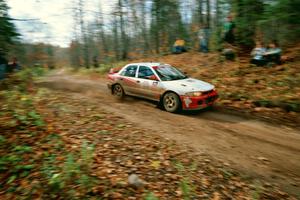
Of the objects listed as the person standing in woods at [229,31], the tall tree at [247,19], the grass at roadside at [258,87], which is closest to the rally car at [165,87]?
the grass at roadside at [258,87]

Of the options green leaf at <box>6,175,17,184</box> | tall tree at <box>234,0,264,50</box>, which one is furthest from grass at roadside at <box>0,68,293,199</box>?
tall tree at <box>234,0,264,50</box>

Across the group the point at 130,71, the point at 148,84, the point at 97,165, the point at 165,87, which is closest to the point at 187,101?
the point at 165,87

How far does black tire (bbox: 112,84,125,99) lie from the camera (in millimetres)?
10438

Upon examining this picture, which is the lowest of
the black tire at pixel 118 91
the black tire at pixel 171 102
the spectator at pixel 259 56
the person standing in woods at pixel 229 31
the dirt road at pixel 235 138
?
the dirt road at pixel 235 138

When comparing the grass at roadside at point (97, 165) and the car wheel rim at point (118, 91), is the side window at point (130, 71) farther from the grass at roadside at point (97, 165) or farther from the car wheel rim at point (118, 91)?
the grass at roadside at point (97, 165)

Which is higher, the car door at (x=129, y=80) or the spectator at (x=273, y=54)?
the spectator at (x=273, y=54)

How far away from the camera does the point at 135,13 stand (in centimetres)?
2684

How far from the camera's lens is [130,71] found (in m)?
10.1

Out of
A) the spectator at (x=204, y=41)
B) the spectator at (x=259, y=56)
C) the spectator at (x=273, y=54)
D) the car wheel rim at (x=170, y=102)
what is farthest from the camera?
the spectator at (x=204, y=41)

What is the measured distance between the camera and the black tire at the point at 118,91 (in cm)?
1044

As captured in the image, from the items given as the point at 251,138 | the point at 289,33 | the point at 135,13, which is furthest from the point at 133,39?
the point at 251,138

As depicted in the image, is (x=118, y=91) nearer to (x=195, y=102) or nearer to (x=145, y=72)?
(x=145, y=72)

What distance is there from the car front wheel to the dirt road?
26 centimetres

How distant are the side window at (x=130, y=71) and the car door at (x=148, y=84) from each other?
1.03 feet
